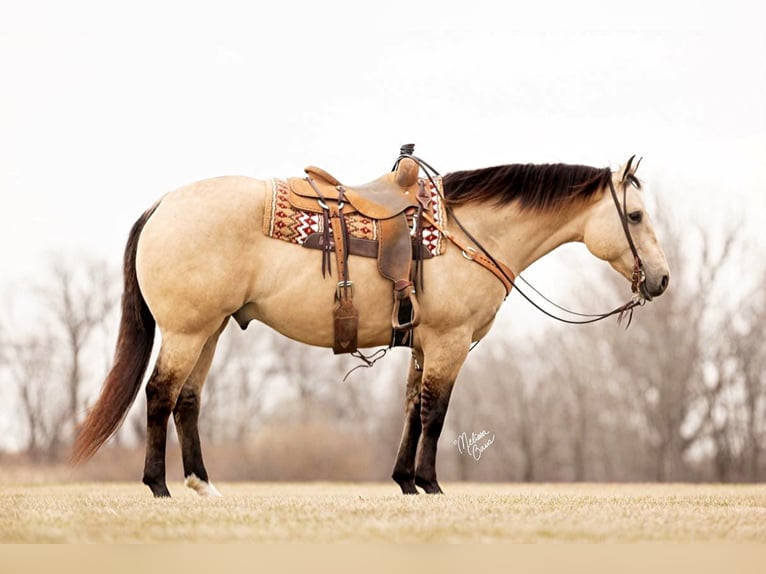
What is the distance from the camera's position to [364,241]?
802 cm

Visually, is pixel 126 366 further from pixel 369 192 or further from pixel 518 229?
pixel 518 229

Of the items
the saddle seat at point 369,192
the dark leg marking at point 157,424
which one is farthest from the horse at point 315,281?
the saddle seat at point 369,192

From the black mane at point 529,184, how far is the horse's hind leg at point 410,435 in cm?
160

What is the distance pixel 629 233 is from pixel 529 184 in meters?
1.02

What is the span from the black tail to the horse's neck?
2.89 metres

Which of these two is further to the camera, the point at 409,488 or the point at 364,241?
the point at 409,488

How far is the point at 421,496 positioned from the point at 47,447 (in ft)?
58.8

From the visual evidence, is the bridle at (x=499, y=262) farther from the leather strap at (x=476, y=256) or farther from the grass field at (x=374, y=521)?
the grass field at (x=374, y=521)

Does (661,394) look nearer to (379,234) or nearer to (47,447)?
(47,447)

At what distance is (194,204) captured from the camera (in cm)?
776

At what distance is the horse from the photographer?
24.9 feet

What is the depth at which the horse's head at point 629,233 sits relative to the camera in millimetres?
8742

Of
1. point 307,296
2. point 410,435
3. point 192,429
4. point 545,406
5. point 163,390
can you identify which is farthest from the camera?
point 545,406

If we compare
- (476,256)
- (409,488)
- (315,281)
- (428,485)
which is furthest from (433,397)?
(315,281)
